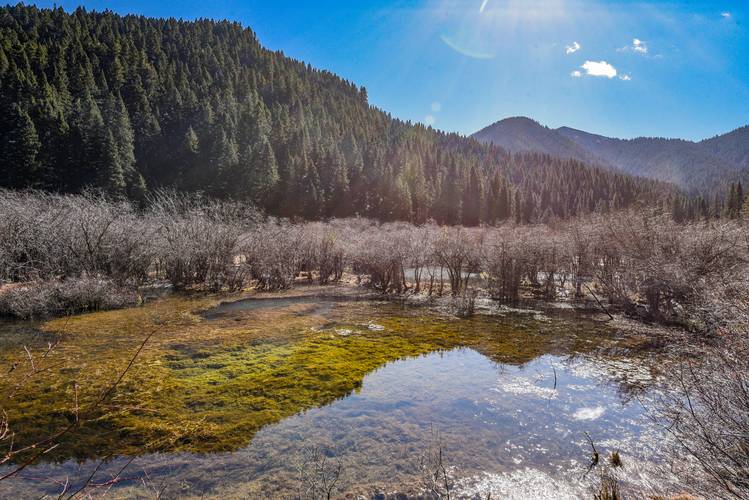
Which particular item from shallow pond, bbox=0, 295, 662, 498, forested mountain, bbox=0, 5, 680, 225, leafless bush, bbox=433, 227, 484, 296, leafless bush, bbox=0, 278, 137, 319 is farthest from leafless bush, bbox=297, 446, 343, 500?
forested mountain, bbox=0, 5, 680, 225

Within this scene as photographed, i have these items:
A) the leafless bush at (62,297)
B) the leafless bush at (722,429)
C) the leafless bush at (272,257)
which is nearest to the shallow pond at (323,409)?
the leafless bush at (722,429)

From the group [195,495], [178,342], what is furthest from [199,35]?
[195,495]

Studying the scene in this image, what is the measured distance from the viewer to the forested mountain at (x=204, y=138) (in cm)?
5731

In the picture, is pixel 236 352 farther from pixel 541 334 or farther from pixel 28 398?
pixel 541 334

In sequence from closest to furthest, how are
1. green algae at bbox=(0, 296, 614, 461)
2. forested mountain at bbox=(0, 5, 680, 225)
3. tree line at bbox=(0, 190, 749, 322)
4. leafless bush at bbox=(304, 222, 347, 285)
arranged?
1. green algae at bbox=(0, 296, 614, 461)
2. tree line at bbox=(0, 190, 749, 322)
3. leafless bush at bbox=(304, 222, 347, 285)
4. forested mountain at bbox=(0, 5, 680, 225)

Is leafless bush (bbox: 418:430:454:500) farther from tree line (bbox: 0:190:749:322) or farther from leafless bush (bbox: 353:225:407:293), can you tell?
leafless bush (bbox: 353:225:407:293)

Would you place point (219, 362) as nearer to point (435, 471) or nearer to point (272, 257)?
point (435, 471)

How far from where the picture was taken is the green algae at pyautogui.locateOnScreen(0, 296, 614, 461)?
916 cm

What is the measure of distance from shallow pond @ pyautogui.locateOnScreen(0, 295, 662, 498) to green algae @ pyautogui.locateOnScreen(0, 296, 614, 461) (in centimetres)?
7

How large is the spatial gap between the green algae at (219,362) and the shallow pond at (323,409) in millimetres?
66

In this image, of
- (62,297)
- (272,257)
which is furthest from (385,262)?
(62,297)

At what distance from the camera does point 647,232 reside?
2203cm

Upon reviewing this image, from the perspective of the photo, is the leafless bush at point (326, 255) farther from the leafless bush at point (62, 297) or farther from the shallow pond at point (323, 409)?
the shallow pond at point (323, 409)

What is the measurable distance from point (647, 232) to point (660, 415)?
50.8 feet
